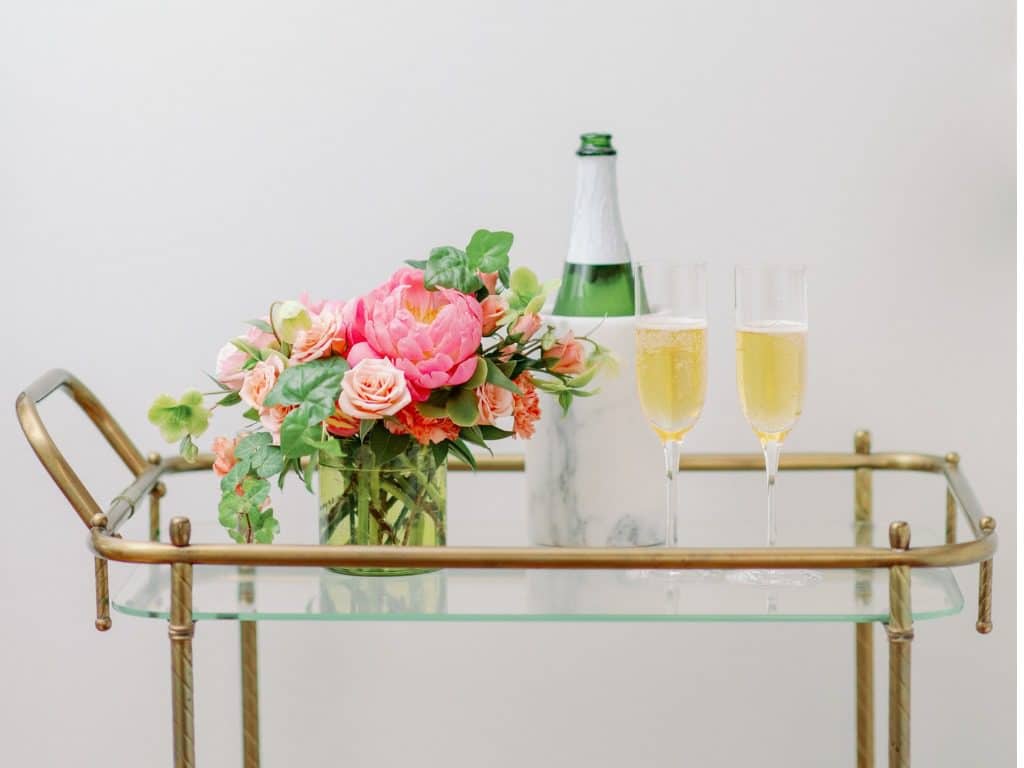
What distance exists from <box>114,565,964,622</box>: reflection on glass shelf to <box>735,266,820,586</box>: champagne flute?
52mm

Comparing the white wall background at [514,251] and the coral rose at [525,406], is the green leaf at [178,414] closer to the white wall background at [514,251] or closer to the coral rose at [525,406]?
the coral rose at [525,406]

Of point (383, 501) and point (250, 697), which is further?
point (250, 697)

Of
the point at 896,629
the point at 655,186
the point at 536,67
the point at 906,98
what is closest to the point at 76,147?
the point at 536,67

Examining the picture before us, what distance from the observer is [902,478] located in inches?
63.7

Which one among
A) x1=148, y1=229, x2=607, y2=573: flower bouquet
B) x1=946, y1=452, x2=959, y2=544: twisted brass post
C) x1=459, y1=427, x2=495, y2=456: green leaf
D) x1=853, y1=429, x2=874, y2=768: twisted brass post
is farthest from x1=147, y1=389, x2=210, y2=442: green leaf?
x1=946, y1=452, x2=959, y2=544: twisted brass post

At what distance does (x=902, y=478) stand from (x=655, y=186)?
425 mm

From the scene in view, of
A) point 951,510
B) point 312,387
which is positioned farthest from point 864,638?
point 312,387

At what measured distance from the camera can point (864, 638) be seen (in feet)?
4.58

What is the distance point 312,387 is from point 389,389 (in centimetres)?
6

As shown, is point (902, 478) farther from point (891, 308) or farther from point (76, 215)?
point (76, 215)

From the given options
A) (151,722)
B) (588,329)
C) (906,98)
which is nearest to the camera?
(588,329)

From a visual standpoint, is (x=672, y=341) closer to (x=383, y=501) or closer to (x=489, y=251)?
(x=489, y=251)

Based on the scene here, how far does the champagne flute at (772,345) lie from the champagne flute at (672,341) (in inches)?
1.3

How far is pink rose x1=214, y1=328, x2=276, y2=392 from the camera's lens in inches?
46.2
